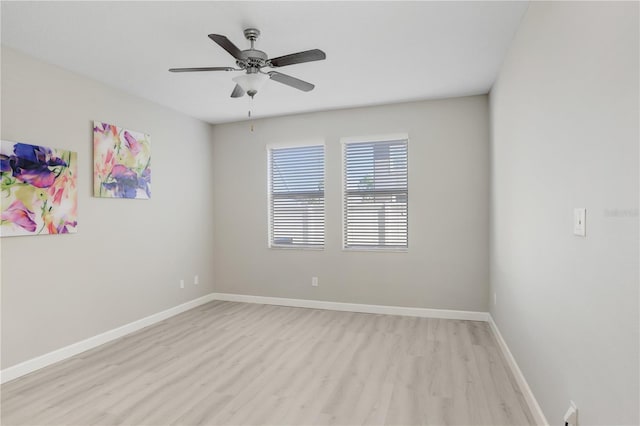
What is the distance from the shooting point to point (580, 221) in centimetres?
149

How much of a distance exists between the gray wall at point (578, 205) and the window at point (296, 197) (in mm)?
2672

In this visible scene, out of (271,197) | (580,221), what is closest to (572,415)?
(580,221)

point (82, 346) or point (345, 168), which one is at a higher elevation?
point (345, 168)

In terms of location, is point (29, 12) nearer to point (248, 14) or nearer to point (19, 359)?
point (248, 14)

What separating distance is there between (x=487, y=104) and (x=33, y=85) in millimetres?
4538

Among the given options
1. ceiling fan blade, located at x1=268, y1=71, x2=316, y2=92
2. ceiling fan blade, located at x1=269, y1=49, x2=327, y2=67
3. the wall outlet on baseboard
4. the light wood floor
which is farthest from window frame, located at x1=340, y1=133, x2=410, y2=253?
the wall outlet on baseboard

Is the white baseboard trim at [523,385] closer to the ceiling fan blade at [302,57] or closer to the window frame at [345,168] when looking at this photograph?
the window frame at [345,168]

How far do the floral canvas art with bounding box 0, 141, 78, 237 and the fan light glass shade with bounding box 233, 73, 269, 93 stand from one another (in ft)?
6.14

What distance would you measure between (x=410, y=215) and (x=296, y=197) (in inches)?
63.1

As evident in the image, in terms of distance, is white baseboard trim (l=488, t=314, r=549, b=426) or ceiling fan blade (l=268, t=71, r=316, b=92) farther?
ceiling fan blade (l=268, t=71, r=316, b=92)

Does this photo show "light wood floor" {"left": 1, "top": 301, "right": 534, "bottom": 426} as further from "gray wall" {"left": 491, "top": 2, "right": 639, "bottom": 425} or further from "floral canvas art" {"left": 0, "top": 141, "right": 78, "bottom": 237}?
"floral canvas art" {"left": 0, "top": 141, "right": 78, "bottom": 237}

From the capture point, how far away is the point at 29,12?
2.36 meters

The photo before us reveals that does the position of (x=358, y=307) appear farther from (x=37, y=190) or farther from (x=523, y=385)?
(x=37, y=190)

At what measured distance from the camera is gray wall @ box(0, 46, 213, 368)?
2.89m
